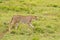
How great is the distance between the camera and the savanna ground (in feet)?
28.6

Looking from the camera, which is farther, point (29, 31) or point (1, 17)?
point (1, 17)

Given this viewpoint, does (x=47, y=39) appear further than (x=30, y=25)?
No

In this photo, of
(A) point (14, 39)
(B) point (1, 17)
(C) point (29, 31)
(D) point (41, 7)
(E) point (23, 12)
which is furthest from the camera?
(D) point (41, 7)

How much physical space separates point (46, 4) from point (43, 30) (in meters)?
→ 4.73

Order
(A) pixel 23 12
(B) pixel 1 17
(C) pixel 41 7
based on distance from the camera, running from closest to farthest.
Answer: (B) pixel 1 17 → (A) pixel 23 12 → (C) pixel 41 7

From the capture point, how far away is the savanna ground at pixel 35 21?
28.6ft

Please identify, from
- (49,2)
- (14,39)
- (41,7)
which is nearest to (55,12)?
(41,7)

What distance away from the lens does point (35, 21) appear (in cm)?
1013

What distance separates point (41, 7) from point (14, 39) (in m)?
5.14

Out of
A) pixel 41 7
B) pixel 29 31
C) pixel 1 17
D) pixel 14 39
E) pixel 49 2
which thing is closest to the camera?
pixel 14 39

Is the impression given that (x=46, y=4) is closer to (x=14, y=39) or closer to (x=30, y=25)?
(x=30, y=25)

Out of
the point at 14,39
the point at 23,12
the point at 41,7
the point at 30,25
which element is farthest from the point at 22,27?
the point at 41,7

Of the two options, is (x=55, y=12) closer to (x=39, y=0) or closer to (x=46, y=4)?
(x=46, y=4)

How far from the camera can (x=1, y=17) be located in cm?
1085
